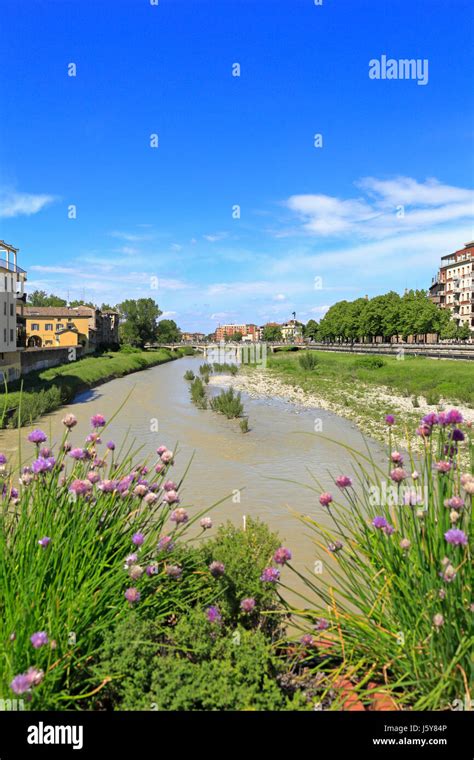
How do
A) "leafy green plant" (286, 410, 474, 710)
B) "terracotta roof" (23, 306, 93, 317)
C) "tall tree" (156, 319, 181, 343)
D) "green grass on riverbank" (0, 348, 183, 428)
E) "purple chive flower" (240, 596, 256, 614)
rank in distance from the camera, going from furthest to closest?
"tall tree" (156, 319, 181, 343)
"terracotta roof" (23, 306, 93, 317)
"green grass on riverbank" (0, 348, 183, 428)
"purple chive flower" (240, 596, 256, 614)
"leafy green plant" (286, 410, 474, 710)

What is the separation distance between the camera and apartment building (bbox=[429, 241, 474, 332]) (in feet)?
278

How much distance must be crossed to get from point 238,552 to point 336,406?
2654 cm

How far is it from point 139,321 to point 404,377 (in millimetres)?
84044

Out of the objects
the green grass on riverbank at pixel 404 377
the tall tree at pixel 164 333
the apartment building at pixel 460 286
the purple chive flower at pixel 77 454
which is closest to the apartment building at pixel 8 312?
the green grass on riverbank at pixel 404 377

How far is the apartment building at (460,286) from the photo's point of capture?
8475 cm

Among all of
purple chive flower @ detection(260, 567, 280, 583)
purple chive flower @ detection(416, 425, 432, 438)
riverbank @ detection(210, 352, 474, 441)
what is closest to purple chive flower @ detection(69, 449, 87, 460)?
purple chive flower @ detection(260, 567, 280, 583)

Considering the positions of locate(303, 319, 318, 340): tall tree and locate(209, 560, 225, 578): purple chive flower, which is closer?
locate(209, 560, 225, 578): purple chive flower

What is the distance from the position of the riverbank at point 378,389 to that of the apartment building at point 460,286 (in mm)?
40029

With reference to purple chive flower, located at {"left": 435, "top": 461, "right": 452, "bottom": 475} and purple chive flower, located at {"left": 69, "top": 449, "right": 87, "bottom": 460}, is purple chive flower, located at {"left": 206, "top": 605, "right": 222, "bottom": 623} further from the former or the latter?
purple chive flower, located at {"left": 435, "top": 461, "right": 452, "bottom": 475}

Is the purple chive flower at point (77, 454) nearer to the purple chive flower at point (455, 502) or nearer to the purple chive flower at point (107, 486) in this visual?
the purple chive flower at point (107, 486)

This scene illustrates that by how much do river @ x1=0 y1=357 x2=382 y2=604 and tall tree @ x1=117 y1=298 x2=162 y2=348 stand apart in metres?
82.9

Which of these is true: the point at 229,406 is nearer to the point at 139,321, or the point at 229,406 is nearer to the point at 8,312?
the point at 8,312

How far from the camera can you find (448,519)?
114 inches
